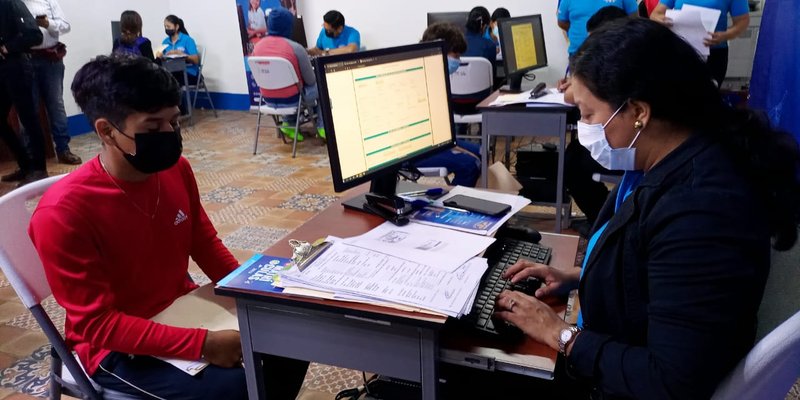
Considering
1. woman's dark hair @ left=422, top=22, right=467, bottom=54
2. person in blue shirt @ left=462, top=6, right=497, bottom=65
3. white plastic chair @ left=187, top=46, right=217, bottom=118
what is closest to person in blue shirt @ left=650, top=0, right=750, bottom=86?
woman's dark hair @ left=422, top=22, right=467, bottom=54

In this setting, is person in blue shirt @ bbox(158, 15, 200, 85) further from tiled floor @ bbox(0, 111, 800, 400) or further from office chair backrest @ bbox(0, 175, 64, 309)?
office chair backrest @ bbox(0, 175, 64, 309)

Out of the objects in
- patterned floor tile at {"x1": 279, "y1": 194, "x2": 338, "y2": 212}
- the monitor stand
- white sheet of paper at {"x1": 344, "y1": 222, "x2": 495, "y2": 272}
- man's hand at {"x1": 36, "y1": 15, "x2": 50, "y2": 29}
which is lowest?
patterned floor tile at {"x1": 279, "y1": 194, "x2": 338, "y2": 212}

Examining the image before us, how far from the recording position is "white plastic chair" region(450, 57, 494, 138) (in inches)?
150

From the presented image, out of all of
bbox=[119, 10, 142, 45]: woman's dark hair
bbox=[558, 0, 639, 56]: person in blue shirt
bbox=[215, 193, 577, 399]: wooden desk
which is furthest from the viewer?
bbox=[119, 10, 142, 45]: woman's dark hair

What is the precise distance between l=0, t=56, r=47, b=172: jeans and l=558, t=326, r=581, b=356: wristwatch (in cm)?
454

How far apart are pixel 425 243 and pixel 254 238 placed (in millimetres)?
2228

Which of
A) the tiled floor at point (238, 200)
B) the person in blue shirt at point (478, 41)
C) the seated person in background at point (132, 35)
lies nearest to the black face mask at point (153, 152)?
the tiled floor at point (238, 200)

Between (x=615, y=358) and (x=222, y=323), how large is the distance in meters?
0.86

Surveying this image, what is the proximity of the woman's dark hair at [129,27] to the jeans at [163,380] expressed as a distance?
5.61 metres

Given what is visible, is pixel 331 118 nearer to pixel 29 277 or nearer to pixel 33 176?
pixel 29 277

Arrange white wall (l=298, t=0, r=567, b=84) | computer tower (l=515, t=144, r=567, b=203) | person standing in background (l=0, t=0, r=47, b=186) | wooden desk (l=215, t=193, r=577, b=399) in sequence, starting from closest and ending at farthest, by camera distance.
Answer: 1. wooden desk (l=215, t=193, r=577, b=399)
2. computer tower (l=515, t=144, r=567, b=203)
3. person standing in background (l=0, t=0, r=47, b=186)
4. white wall (l=298, t=0, r=567, b=84)

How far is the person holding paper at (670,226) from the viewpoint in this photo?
0.83 metres

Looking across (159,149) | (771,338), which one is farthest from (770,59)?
(159,149)

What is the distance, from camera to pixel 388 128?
4.92 feet
